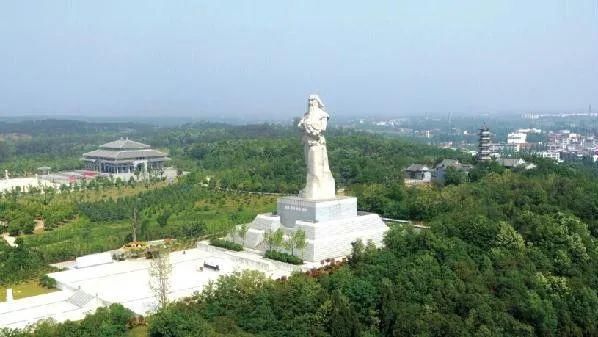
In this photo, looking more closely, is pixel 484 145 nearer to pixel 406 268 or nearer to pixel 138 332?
pixel 406 268

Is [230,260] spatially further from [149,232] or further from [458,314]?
[458,314]

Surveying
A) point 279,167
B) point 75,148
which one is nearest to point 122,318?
point 279,167

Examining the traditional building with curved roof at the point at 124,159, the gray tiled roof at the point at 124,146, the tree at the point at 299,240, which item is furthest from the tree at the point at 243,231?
the gray tiled roof at the point at 124,146

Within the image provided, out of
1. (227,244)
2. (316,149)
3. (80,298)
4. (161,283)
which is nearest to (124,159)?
(227,244)

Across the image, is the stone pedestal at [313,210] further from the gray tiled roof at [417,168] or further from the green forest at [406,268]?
the gray tiled roof at [417,168]

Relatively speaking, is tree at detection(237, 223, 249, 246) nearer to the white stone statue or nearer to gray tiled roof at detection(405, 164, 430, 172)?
the white stone statue

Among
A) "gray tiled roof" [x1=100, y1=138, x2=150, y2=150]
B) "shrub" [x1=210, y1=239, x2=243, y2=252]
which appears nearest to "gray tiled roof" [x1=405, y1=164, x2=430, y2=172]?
"shrub" [x1=210, y1=239, x2=243, y2=252]
